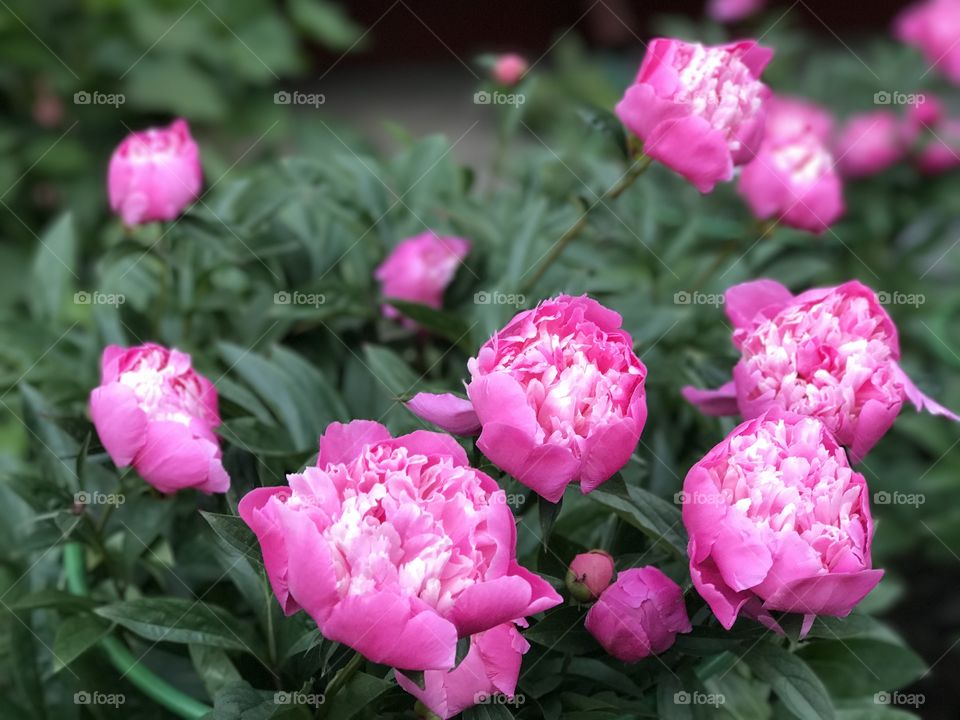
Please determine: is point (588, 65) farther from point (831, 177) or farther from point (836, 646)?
point (836, 646)

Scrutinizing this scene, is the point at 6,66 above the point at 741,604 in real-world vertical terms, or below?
above

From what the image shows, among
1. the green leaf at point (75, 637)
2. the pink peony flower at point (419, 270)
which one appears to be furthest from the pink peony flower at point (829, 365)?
the green leaf at point (75, 637)

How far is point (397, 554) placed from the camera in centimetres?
48

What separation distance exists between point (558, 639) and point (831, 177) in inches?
22.6

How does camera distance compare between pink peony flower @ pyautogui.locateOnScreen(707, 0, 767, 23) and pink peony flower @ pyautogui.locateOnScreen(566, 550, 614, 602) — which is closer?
pink peony flower @ pyautogui.locateOnScreen(566, 550, 614, 602)

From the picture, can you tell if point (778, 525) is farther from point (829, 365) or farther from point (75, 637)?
point (75, 637)

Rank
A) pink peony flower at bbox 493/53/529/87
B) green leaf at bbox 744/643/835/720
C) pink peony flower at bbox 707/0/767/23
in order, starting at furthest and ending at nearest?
pink peony flower at bbox 707/0/767/23, pink peony flower at bbox 493/53/529/87, green leaf at bbox 744/643/835/720

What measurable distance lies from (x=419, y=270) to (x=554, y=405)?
1.27 feet

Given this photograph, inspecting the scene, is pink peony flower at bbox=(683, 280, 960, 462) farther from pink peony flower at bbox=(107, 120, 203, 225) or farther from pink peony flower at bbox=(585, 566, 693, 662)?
pink peony flower at bbox=(107, 120, 203, 225)

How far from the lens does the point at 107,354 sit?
0.67 metres

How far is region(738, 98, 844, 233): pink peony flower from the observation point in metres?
0.95

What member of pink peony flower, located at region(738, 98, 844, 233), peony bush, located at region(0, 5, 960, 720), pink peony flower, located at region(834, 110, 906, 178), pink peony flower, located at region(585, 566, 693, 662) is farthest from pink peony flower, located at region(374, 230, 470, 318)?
pink peony flower, located at region(834, 110, 906, 178)

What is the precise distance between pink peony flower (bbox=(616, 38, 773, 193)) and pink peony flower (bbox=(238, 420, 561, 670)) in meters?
0.27

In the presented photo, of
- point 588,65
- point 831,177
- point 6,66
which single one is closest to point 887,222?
point 831,177
